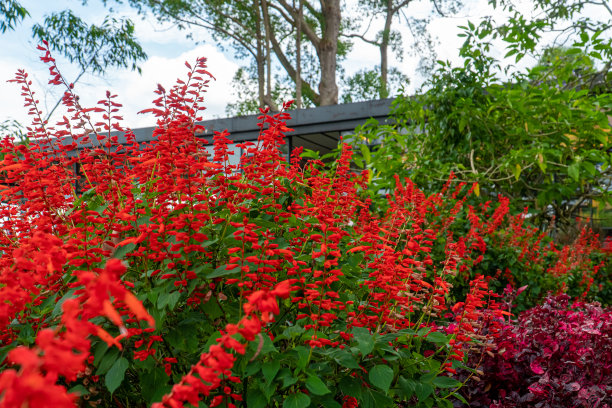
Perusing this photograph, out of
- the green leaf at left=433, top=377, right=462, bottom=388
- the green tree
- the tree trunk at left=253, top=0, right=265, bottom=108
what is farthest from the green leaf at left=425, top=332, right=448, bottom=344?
the tree trunk at left=253, top=0, right=265, bottom=108

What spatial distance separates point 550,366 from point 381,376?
1545mm

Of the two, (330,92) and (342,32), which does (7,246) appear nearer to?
(330,92)

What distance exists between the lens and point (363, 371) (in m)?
1.62

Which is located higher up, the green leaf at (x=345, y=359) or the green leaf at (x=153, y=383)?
the green leaf at (x=345, y=359)

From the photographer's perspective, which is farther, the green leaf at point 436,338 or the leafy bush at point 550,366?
the leafy bush at point 550,366

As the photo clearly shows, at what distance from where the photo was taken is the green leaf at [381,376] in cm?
144

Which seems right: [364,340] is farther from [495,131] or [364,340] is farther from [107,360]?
[495,131]

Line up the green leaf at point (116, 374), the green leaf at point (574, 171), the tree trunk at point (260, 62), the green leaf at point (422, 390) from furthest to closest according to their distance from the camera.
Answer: the tree trunk at point (260, 62) < the green leaf at point (574, 171) < the green leaf at point (422, 390) < the green leaf at point (116, 374)

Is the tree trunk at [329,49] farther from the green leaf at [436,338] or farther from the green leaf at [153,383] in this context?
the green leaf at [153,383]

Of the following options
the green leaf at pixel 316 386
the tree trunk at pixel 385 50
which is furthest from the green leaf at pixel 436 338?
the tree trunk at pixel 385 50

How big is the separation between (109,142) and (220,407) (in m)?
1.30

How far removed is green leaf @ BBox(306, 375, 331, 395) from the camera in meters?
1.33

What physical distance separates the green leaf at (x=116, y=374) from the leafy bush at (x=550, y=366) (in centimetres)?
172

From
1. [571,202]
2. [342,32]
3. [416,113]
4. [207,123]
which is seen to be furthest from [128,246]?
[342,32]
